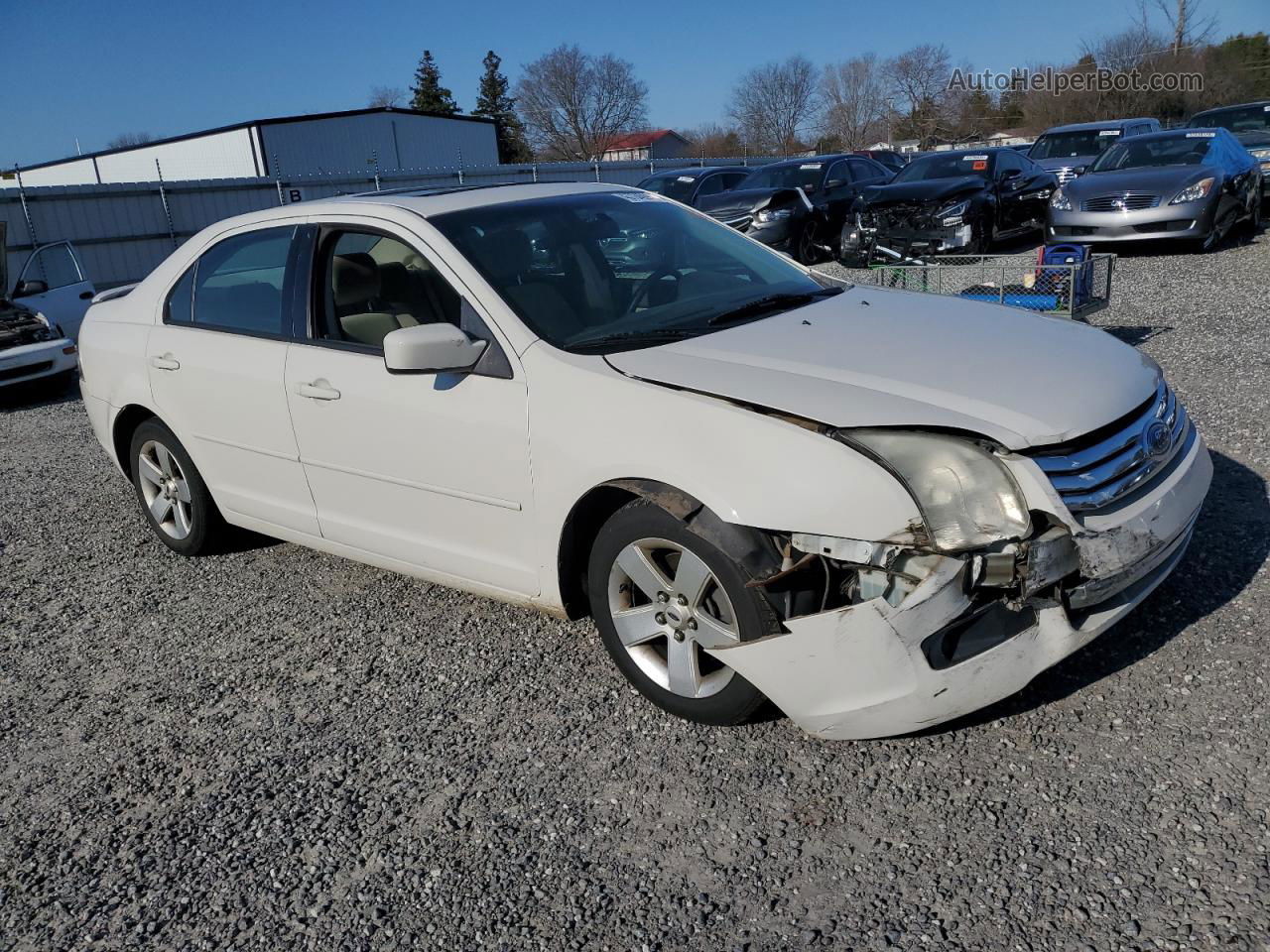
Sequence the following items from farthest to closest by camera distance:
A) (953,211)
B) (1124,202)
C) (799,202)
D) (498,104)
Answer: (498,104) → (799,202) → (953,211) → (1124,202)

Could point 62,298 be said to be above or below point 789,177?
below

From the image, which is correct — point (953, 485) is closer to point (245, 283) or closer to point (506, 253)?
point (506, 253)

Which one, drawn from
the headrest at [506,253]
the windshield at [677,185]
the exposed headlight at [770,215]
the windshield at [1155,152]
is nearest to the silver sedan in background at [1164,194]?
the windshield at [1155,152]

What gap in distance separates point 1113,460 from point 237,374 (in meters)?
3.32

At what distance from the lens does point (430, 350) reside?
10.4 feet

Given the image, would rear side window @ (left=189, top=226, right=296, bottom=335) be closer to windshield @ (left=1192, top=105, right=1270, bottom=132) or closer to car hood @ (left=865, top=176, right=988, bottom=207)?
car hood @ (left=865, top=176, right=988, bottom=207)

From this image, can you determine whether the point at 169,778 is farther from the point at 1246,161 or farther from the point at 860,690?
the point at 1246,161

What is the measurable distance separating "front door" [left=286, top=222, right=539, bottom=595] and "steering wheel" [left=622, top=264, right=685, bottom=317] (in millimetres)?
548

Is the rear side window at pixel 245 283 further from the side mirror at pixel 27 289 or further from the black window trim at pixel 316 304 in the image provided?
the side mirror at pixel 27 289

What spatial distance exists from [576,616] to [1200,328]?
6.96 m

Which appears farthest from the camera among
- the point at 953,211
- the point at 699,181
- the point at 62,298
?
the point at 699,181

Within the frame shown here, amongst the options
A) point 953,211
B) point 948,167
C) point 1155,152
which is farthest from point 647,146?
point 953,211

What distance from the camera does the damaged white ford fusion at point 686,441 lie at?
2600mm

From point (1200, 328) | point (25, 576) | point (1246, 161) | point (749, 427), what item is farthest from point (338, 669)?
point (1246, 161)
